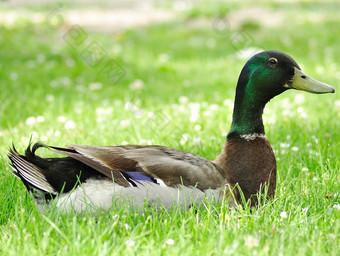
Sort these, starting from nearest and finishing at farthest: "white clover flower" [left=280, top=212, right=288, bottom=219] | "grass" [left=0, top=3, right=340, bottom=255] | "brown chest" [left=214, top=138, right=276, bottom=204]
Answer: "grass" [left=0, top=3, right=340, bottom=255] → "white clover flower" [left=280, top=212, right=288, bottom=219] → "brown chest" [left=214, top=138, right=276, bottom=204]

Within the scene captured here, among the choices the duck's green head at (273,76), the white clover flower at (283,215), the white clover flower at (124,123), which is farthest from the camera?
the white clover flower at (124,123)

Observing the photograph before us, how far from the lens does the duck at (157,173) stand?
273 centimetres

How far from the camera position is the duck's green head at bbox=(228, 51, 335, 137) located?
316 centimetres

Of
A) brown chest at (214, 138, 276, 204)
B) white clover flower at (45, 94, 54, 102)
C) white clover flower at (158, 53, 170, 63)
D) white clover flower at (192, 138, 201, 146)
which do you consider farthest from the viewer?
white clover flower at (158, 53, 170, 63)

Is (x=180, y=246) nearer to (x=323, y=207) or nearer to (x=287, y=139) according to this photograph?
(x=323, y=207)

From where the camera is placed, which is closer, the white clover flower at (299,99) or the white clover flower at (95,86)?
the white clover flower at (299,99)

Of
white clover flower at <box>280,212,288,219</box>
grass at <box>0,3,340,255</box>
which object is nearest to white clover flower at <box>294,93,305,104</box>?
grass at <box>0,3,340,255</box>

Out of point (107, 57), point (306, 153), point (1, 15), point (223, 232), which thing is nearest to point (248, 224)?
point (223, 232)

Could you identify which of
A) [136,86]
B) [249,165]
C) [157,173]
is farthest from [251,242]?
[136,86]

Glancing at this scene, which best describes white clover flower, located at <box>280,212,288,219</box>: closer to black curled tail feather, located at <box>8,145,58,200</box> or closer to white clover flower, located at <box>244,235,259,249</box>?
white clover flower, located at <box>244,235,259,249</box>

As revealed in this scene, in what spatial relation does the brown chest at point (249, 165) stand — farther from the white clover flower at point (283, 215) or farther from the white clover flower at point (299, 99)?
the white clover flower at point (299, 99)

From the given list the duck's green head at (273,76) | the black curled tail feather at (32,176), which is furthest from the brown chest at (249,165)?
the black curled tail feather at (32,176)

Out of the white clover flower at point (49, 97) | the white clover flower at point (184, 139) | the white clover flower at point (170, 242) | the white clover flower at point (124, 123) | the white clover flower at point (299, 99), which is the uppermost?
the white clover flower at point (299, 99)

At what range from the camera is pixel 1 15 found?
432 inches
